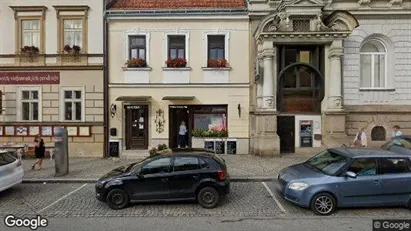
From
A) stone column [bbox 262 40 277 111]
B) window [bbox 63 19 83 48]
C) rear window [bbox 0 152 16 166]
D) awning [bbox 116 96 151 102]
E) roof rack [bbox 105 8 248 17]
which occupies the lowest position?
rear window [bbox 0 152 16 166]

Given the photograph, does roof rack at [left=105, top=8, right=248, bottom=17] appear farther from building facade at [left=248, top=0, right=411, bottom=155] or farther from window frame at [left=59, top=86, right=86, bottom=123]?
window frame at [left=59, top=86, right=86, bottom=123]

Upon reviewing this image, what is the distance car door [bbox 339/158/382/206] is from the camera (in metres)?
7.06

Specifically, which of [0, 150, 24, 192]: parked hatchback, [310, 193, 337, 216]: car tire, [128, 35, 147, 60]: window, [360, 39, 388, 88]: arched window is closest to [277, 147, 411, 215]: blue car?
[310, 193, 337, 216]: car tire

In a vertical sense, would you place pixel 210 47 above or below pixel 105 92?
above

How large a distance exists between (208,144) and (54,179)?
7.26 m

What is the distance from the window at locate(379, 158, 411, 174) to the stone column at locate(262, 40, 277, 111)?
720 centimetres

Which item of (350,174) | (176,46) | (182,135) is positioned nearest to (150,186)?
(350,174)

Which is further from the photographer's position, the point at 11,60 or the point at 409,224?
the point at 11,60

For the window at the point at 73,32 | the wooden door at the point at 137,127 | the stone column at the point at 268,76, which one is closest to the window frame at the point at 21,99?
the window at the point at 73,32

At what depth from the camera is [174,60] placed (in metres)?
15.2

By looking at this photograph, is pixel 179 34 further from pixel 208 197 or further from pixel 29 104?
pixel 208 197

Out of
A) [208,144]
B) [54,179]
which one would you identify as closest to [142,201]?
[54,179]

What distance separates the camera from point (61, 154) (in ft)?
36.6

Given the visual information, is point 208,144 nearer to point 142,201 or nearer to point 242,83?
point 242,83
